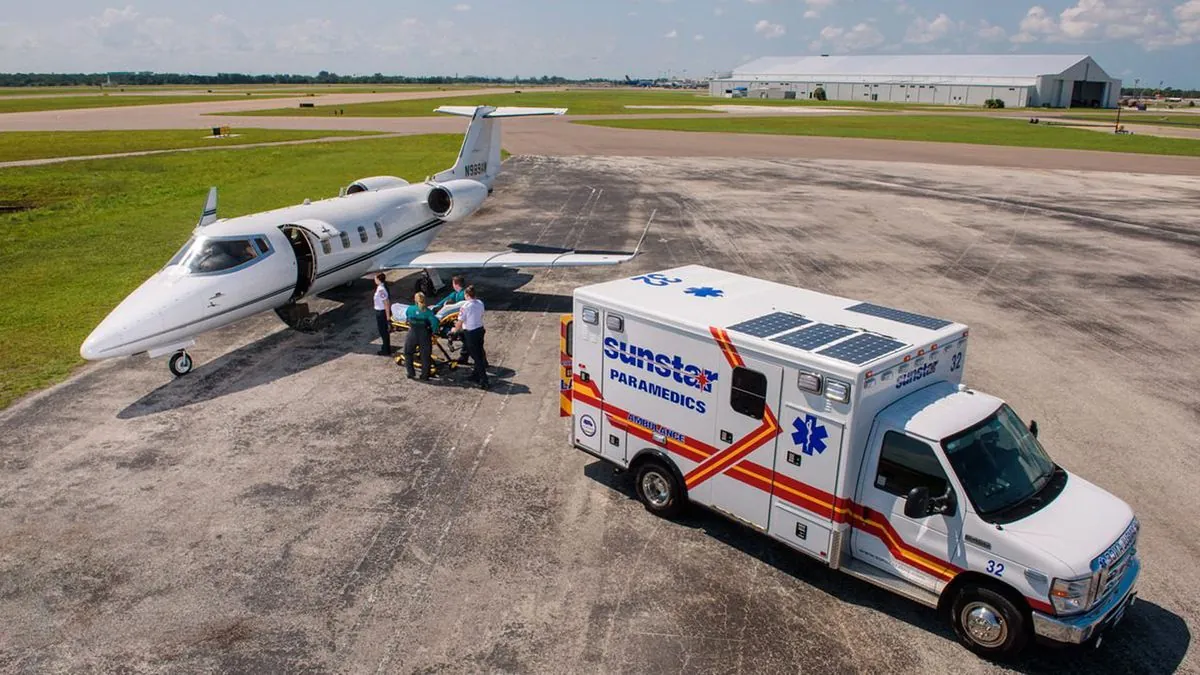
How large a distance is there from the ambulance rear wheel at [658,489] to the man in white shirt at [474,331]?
5.07 metres

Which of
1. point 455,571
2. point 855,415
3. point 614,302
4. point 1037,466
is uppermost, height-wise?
point 614,302

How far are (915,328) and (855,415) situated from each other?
1996mm

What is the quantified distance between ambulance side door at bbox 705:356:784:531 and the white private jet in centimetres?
998

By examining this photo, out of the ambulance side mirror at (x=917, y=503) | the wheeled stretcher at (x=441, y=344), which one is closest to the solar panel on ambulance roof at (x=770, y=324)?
the ambulance side mirror at (x=917, y=503)

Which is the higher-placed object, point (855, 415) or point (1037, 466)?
point (855, 415)

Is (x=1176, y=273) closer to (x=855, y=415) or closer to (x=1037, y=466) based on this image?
(x=1037, y=466)

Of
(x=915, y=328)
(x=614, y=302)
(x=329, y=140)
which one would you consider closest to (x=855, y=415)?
(x=915, y=328)

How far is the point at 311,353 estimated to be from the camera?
1641cm

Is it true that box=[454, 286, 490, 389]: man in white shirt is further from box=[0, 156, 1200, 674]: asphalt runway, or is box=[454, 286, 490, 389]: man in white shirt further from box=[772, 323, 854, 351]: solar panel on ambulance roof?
box=[772, 323, 854, 351]: solar panel on ambulance roof

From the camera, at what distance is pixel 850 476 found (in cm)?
793

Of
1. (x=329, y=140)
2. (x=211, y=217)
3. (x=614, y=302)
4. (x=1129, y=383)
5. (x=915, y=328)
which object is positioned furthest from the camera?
(x=329, y=140)

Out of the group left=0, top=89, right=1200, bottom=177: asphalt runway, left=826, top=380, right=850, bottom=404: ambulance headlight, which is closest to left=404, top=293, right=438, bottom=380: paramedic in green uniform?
left=826, top=380, right=850, bottom=404: ambulance headlight

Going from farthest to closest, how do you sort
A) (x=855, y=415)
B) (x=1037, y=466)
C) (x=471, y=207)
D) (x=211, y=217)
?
(x=471, y=207)
(x=211, y=217)
(x=1037, y=466)
(x=855, y=415)

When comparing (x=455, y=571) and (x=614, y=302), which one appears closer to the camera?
(x=455, y=571)
